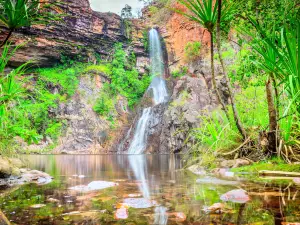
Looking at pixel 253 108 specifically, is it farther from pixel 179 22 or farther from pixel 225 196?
pixel 179 22

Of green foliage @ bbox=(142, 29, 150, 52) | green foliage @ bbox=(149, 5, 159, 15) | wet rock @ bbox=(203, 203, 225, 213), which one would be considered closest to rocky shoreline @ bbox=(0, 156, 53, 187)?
wet rock @ bbox=(203, 203, 225, 213)

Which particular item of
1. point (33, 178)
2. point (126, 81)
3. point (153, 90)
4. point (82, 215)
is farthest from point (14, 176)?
Answer: point (126, 81)

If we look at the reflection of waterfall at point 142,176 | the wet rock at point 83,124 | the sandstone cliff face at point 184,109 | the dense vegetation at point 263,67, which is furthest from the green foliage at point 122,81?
the dense vegetation at point 263,67

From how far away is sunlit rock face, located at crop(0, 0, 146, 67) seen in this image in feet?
90.6

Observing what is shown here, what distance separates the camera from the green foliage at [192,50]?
27.7 meters

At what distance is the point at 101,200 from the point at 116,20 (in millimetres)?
30867

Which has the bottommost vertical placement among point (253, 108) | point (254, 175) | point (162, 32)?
point (254, 175)

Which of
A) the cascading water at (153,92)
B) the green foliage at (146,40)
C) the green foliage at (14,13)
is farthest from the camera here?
the green foliage at (146,40)

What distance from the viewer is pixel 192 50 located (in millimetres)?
28156

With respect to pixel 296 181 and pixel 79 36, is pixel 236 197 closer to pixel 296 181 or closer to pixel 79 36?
pixel 296 181

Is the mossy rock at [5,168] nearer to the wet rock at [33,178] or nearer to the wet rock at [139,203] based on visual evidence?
the wet rock at [33,178]

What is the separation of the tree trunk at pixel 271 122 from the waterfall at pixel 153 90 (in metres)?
16.5

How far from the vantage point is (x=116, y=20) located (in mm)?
31141

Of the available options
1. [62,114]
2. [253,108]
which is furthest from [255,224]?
[62,114]
